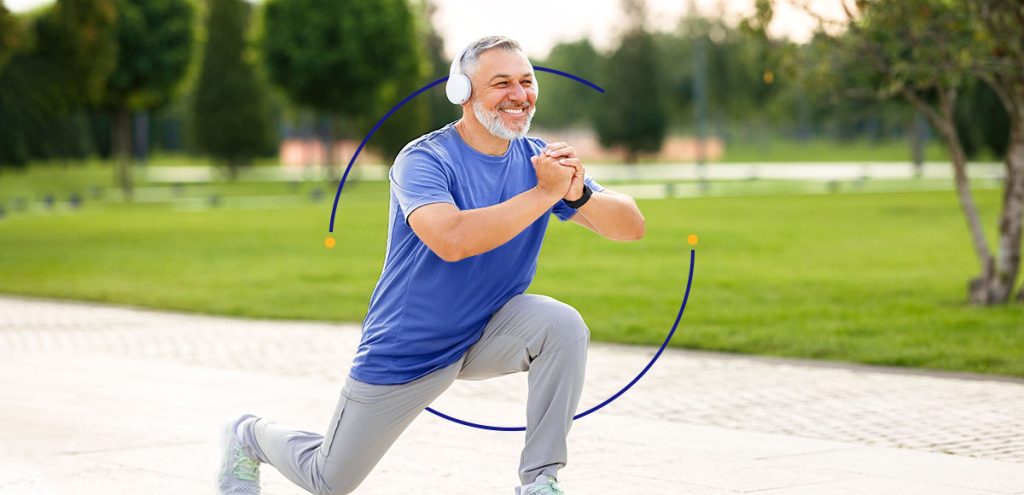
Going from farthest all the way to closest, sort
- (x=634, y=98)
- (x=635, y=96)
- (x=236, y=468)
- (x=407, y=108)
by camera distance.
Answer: (x=635, y=96) → (x=634, y=98) → (x=407, y=108) → (x=236, y=468)

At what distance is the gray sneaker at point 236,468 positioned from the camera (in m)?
5.56

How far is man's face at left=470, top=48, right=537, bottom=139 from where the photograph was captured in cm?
491

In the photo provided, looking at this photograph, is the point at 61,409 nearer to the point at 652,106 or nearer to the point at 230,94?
the point at 230,94

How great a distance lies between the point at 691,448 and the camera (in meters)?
7.17

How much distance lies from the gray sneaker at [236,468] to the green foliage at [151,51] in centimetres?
3824

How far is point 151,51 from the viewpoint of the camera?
43.5 meters

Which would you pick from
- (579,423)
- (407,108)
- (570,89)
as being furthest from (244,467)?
(570,89)

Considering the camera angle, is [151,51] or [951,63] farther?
[151,51]

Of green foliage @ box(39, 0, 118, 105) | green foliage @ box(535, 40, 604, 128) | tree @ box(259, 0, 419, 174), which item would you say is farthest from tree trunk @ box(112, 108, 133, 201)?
green foliage @ box(535, 40, 604, 128)

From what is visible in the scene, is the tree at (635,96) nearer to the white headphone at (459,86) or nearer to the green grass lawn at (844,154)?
the green grass lawn at (844,154)

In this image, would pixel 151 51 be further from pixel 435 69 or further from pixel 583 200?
pixel 583 200

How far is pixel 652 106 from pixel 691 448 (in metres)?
70.3

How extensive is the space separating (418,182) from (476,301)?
433mm

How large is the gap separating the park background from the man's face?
5.96 meters
